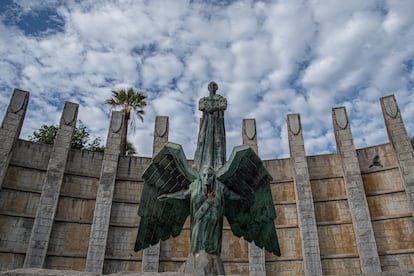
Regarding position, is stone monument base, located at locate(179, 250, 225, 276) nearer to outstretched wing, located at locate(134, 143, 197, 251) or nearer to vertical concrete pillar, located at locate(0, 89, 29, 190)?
outstretched wing, located at locate(134, 143, 197, 251)

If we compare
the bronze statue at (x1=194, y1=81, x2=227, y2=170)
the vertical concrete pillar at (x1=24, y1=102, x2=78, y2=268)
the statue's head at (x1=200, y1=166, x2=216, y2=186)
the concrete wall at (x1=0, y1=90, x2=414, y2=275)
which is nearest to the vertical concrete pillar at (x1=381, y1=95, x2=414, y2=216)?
the concrete wall at (x1=0, y1=90, x2=414, y2=275)

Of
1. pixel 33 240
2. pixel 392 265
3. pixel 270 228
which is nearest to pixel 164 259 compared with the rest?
pixel 33 240

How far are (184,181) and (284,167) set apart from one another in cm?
1103

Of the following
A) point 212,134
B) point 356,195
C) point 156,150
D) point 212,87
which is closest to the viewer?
point 212,134

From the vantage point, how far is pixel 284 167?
720 inches

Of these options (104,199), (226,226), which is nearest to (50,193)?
(104,199)

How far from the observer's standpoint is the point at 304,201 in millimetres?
16891

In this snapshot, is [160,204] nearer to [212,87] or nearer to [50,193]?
[212,87]

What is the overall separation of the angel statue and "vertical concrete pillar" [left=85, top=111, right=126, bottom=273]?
8.19 meters

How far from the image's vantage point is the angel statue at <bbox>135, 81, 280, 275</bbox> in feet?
24.0

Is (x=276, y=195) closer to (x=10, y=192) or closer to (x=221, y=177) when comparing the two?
(x=221, y=177)

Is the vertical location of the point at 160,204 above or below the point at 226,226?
below

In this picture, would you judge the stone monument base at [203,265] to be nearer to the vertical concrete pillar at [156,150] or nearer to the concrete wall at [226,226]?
the vertical concrete pillar at [156,150]

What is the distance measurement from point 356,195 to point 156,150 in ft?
33.0
